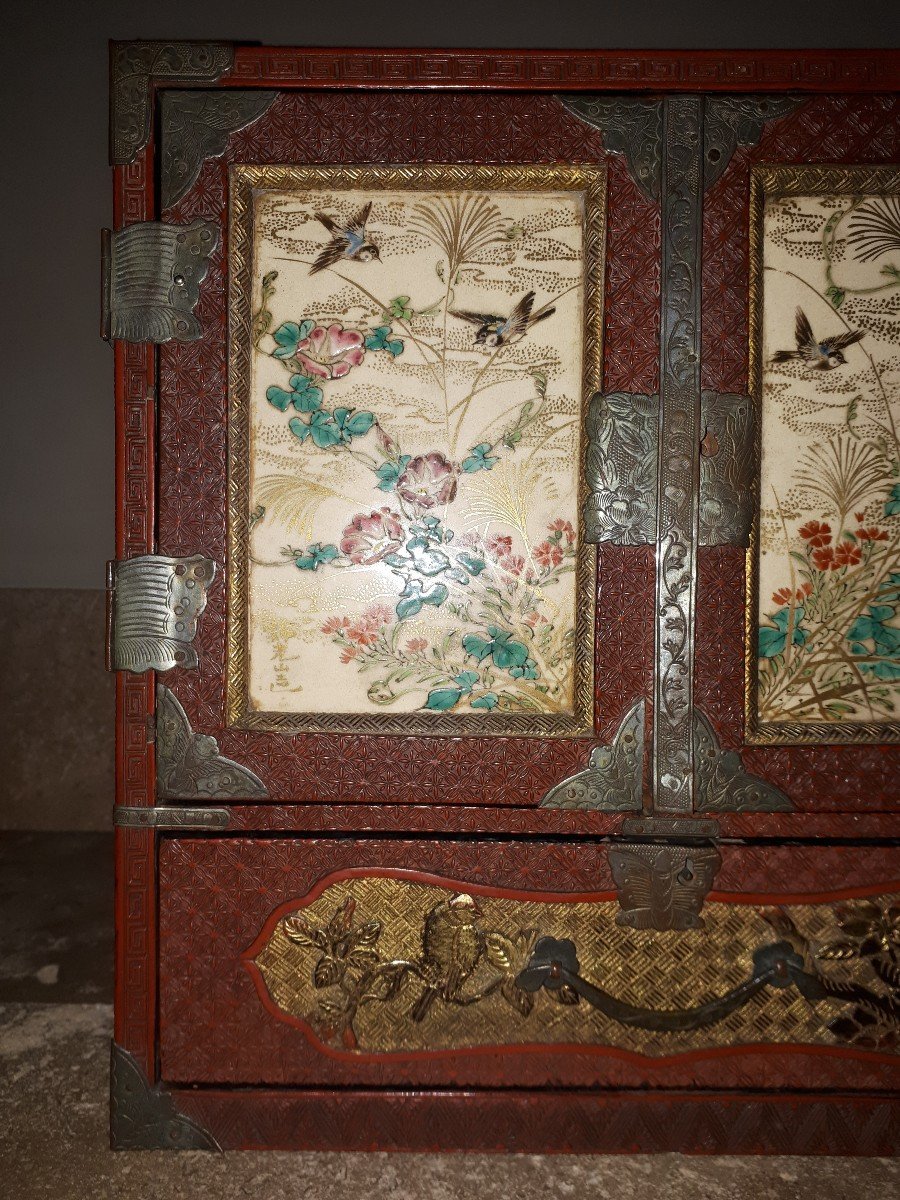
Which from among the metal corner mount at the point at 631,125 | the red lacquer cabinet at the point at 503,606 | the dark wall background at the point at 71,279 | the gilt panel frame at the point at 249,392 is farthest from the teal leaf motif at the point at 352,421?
the dark wall background at the point at 71,279

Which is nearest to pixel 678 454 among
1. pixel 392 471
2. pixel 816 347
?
pixel 816 347

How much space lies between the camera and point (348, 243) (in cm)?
141

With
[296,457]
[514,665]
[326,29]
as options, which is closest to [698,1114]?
[514,665]

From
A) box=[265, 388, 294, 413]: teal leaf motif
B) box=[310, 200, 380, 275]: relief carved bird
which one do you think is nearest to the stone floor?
box=[265, 388, 294, 413]: teal leaf motif

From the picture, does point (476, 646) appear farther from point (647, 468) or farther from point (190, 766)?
point (190, 766)

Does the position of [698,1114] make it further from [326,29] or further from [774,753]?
[326,29]

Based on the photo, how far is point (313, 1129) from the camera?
1.45m

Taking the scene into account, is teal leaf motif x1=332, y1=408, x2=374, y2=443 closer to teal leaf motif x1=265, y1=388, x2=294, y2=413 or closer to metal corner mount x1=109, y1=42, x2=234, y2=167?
teal leaf motif x1=265, y1=388, x2=294, y2=413

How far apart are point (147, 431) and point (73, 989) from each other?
5.16 feet

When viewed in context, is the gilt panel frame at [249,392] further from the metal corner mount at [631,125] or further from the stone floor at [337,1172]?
the stone floor at [337,1172]

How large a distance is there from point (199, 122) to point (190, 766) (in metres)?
1.21

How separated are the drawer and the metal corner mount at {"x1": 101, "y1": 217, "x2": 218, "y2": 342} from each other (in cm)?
97

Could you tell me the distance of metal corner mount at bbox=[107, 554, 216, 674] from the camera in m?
1.42

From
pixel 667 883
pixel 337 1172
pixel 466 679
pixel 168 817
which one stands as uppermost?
pixel 466 679
